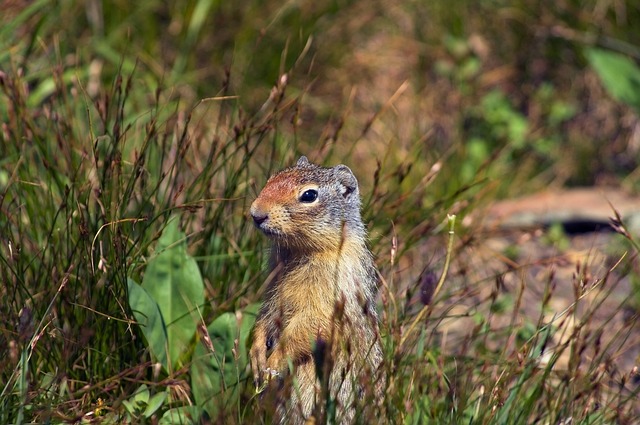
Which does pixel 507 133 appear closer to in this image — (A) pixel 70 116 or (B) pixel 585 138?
(B) pixel 585 138

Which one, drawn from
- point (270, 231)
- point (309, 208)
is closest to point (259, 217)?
point (270, 231)

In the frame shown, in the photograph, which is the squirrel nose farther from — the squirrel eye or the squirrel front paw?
the squirrel front paw

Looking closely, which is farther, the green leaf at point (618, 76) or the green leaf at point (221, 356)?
the green leaf at point (618, 76)

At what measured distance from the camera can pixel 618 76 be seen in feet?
22.8

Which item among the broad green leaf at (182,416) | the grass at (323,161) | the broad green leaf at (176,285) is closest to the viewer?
the broad green leaf at (182,416)

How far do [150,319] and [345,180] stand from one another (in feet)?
3.07

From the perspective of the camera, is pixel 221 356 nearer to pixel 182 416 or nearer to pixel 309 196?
pixel 182 416

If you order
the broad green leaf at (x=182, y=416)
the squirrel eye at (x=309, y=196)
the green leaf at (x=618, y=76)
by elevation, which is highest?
the squirrel eye at (x=309, y=196)

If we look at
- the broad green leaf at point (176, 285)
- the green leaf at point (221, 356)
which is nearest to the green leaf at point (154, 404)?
the green leaf at point (221, 356)

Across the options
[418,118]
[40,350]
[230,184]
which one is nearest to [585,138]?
[418,118]

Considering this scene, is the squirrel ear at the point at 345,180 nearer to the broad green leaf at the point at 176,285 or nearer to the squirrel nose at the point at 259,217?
the squirrel nose at the point at 259,217

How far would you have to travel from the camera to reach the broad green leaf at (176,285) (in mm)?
4094

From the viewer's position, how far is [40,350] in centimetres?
375

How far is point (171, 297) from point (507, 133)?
3.93m
